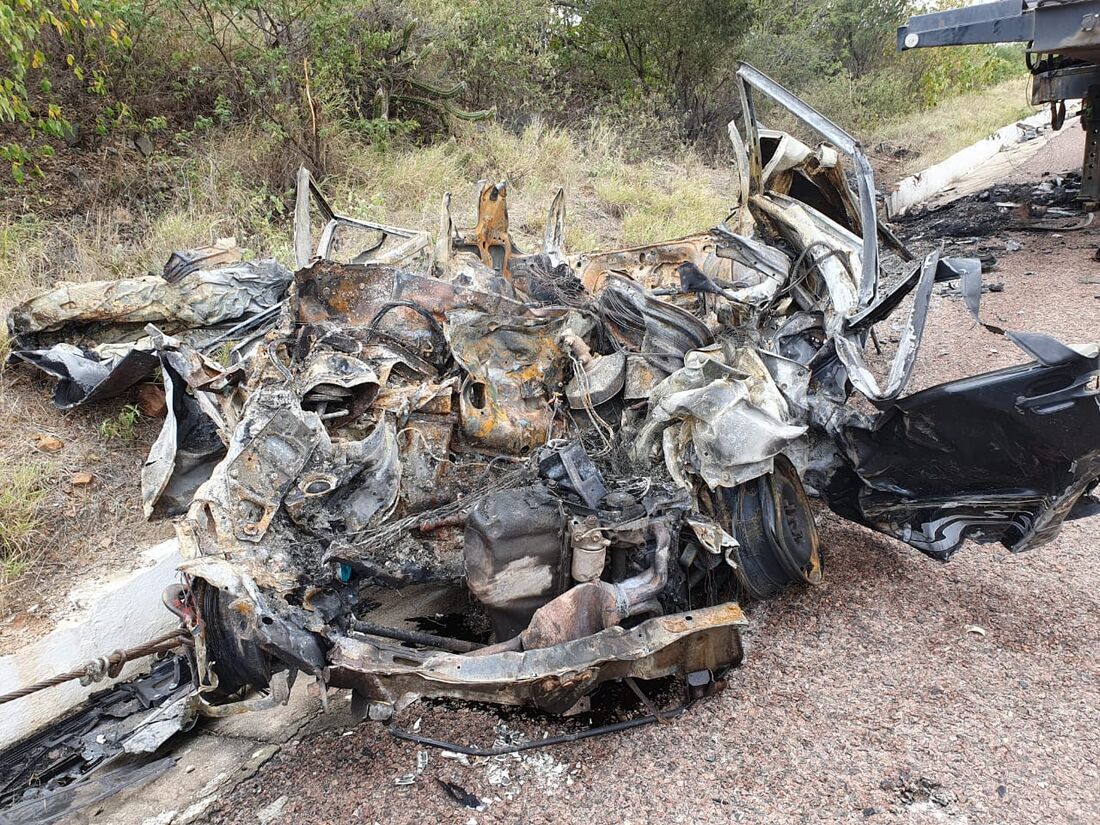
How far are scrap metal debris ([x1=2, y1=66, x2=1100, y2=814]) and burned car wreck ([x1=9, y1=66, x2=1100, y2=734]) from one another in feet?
0.03

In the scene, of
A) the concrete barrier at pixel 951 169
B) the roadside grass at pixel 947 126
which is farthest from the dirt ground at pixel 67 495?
the roadside grass at pixel 947 126

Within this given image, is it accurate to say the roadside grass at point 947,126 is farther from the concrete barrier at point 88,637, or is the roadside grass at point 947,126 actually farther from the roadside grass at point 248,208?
the concrete barrier at point 88,637

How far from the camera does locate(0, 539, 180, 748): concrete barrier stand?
3.02 metres

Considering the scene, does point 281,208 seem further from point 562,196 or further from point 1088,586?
point 1088,586

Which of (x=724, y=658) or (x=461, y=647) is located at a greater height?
(x=461, y=647)

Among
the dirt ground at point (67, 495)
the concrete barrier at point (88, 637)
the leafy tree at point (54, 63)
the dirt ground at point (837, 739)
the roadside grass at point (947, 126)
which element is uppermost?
the leafy tree at point (54, 63)

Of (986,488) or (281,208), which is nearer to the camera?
(986,488)

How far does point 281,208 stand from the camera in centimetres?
701

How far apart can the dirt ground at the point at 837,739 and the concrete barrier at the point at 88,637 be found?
115cm

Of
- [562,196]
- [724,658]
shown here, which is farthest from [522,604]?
[562,196]

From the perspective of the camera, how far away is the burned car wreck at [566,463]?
2.43m

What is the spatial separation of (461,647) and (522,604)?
262 mm

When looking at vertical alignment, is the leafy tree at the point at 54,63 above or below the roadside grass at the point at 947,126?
above

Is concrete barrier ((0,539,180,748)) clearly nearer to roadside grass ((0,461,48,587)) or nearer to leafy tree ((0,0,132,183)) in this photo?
roadside grass ((0,461,48,587))
